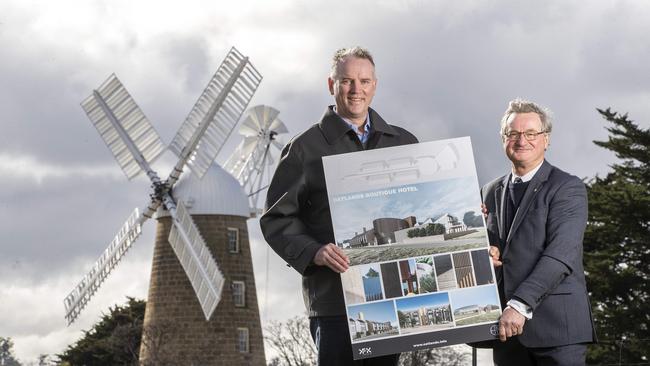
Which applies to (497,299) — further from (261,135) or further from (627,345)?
(261,135)

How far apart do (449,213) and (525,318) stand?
0.55 meters

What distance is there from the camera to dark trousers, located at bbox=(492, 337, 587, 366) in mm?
4938

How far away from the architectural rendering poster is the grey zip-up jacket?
0.49 feet

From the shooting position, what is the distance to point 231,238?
116ft

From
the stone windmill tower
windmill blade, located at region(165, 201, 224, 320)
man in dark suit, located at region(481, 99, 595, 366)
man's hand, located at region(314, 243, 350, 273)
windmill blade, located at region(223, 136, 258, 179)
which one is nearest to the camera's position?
man's hand, located at region(314, 243, 350, 273)

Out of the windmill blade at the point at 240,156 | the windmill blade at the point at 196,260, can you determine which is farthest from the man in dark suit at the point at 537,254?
the windmill blade at the point at 240,156

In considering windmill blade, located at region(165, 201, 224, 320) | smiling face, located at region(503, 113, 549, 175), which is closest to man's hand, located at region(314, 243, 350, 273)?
smiling face, located at region(503, 113, 549, 175)

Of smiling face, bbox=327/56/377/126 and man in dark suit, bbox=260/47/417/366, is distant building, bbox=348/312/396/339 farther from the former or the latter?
smiling face, bbox=327/56/377/126

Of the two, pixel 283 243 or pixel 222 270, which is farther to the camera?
pixel 222 270

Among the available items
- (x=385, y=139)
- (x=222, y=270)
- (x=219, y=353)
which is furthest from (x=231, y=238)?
(x=385, y=139)

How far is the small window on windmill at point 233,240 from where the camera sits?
35.2m

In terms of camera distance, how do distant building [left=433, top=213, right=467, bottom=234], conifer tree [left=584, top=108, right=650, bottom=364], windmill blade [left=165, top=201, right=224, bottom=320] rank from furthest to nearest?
1. windmill blade [left=165, top=201, right=224, bottom=320]
2. conifer tree [left=584, top=108, right=650, bottom=364]
3. distant building [left=433, top=213, right=467, bottom=234]

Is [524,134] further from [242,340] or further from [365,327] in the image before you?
[242,340]

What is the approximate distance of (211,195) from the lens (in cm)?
3531
